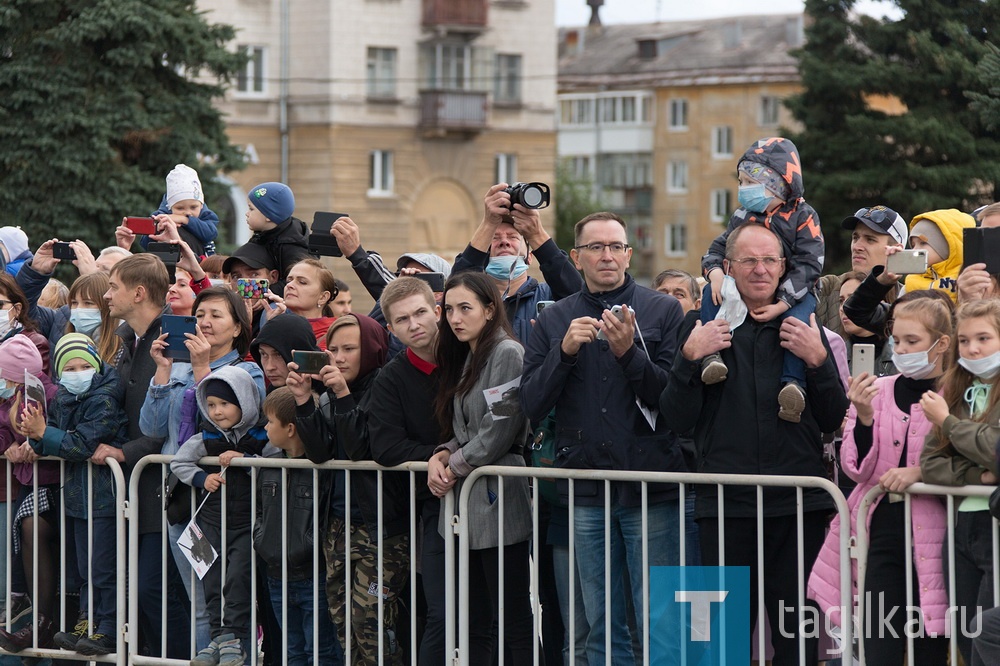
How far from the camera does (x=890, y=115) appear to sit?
26.0 meters

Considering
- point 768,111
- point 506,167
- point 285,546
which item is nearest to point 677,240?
point 768,111

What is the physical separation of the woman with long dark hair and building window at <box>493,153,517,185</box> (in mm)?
40142

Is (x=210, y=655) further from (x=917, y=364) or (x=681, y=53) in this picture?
(x=681, y=53)

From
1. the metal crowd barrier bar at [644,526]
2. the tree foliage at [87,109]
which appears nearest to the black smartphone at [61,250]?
the metal crowd barrier bar at [644,526]

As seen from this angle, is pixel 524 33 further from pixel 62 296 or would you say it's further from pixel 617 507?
pixel 617 507

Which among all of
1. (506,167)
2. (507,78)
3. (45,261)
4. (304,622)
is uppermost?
(507,78)

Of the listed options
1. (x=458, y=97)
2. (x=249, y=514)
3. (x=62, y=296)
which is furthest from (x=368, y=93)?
(x=249, y=514)

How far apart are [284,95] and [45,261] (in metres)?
35.4

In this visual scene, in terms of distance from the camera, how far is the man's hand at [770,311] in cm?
582

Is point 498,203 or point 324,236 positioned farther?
point 324,236

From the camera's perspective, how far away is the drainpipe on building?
1681 inches

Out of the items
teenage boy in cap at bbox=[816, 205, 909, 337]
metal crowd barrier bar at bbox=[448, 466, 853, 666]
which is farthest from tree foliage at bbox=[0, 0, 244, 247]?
metal crowd barrier bar at bbox=[448, 466, 853, 666]

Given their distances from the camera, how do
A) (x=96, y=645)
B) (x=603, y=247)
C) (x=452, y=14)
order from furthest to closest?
(x=452, y=14) → (x=96, y=645) → (x=603, y=247)

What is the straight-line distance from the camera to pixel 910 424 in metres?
5.66
